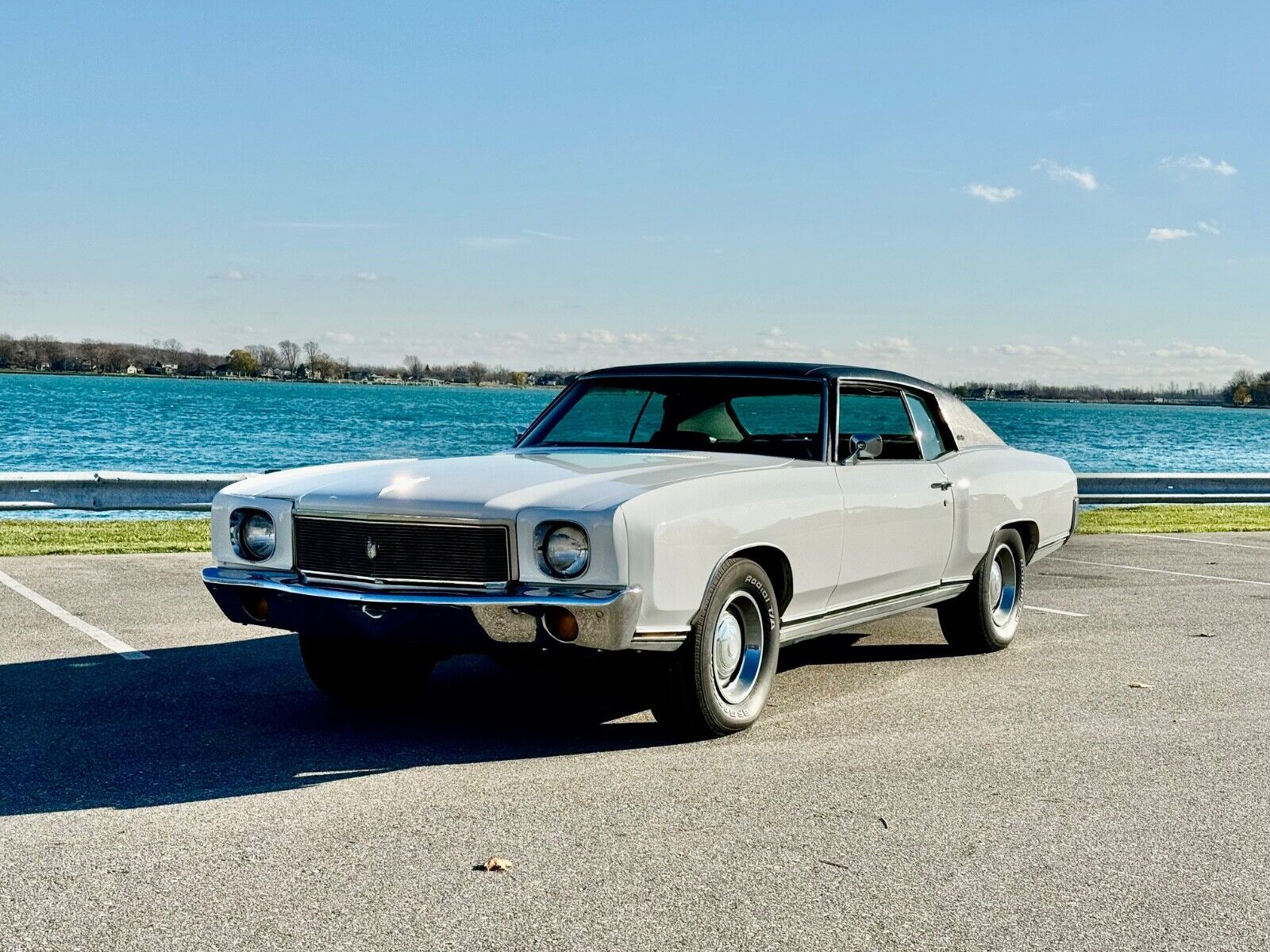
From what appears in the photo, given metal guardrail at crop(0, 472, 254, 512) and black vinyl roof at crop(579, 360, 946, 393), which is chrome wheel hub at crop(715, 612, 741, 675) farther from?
metal guardrail at crop(0, 472, 254, 512)

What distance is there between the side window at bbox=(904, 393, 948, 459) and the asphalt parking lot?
3.87 ft

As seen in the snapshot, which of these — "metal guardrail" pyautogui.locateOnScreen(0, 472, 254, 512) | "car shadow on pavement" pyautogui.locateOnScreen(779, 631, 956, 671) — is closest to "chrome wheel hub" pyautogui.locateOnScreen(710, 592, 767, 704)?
"car shadow on pavement" pyautogui.locateOnScreen(779, 631, 956, 671)

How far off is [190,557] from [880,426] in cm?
678

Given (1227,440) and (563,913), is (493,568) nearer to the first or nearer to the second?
(563,913)

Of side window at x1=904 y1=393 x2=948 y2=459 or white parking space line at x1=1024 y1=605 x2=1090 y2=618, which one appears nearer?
side window at x1=904 y1=393 x2=948 y2=459

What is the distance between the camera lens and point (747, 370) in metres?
7.13

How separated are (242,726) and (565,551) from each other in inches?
68.3

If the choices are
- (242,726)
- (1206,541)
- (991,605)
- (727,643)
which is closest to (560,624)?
(727,643)

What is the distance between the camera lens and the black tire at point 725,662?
5660 mm

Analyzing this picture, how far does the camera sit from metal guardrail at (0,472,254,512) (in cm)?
1399

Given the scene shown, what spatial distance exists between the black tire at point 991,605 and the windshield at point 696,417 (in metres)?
1.61

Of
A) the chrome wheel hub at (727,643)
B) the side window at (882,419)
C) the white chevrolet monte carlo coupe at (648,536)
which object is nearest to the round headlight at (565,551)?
the white chevrolet monte carlo coupe at (648,536)

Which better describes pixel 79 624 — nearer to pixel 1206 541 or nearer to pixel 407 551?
pixel 407 551

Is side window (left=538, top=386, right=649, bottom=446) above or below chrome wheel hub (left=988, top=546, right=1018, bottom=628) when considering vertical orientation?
above
